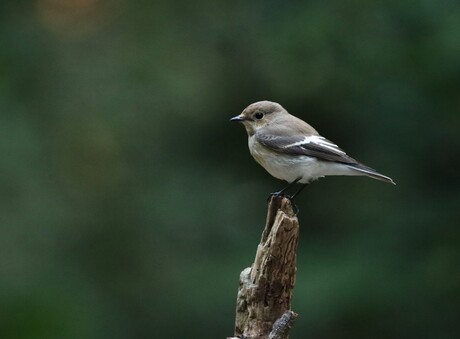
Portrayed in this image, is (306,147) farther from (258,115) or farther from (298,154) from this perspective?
(258,115)

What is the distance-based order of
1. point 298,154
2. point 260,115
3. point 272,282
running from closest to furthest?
point 272,282
point 298,154
point 260,115

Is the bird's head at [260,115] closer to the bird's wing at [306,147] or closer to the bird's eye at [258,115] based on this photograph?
the bird's eye at [258,115]

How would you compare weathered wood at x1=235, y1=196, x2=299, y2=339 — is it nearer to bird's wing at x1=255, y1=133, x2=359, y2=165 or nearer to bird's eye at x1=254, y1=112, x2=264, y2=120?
bird's wing at x1=255, y1=133, x2=359, y2=165

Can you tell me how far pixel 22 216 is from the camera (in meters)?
9.79

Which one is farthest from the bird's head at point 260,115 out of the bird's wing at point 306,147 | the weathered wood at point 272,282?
the weathered wood at point 272,282

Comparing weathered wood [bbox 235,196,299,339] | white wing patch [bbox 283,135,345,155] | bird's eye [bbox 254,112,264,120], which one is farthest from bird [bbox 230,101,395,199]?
weathered wood [bbox 235,196,299,339]

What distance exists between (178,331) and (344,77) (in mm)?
2855

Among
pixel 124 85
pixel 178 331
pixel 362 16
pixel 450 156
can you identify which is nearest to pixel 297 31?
pixel 362 16

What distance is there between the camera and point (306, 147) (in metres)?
5.93

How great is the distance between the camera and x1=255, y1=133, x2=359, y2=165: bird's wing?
5875 millimetres

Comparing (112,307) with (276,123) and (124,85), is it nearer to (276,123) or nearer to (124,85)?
(124,85)

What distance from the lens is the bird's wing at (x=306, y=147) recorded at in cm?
588

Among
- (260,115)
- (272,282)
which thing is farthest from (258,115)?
(272,282)

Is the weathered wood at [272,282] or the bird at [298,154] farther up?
the bird at [298,154]
